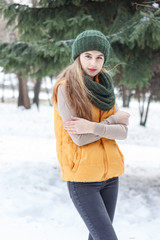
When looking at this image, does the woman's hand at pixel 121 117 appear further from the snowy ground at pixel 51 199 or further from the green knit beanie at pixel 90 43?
the snowy ground at pixel 51 199

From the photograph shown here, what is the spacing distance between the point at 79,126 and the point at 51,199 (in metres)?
2.68

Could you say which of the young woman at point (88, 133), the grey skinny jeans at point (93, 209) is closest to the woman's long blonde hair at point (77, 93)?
the young woman at point (88, 133)

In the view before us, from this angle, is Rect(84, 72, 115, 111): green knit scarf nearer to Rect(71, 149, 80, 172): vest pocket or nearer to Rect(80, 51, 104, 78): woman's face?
Rect(80, 51, 104, 78): woman's face

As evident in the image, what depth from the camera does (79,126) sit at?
1.85 m

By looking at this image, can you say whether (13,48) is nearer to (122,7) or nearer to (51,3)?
(51,3)

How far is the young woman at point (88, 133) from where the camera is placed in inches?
73.5

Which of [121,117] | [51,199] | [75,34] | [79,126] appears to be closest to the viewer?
[79,126]

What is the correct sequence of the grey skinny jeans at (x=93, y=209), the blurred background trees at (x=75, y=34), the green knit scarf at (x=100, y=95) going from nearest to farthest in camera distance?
1. the grey skinny jeans at (x=93, y=209)
2. the green knit scarf at (x=100, y=95)
3. the blurred background trees at (x=75, y=34)

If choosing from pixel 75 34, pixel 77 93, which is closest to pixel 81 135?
pixel 77 93

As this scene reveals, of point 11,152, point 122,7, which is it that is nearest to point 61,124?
point 122,7

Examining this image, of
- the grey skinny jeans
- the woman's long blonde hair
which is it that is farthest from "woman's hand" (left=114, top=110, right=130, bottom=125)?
the grey skinny jeans

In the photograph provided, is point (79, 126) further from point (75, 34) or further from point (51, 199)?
point (75, 34)

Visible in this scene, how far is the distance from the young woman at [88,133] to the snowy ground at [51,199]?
1.54m

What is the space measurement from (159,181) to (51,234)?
293 cm
